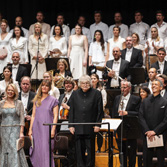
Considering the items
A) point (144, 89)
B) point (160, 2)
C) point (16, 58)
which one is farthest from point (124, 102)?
→ point (160, 2)

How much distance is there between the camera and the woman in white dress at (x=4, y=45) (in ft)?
35.5

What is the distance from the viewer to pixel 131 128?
23.1 ft

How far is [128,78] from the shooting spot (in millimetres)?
9406

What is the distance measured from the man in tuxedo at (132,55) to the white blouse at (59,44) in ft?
4.99

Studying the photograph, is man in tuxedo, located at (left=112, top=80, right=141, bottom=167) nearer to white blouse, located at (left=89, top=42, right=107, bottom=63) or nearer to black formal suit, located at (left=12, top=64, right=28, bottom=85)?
black formal suit, located at (left=12, top=64, right=28, bottom=85)

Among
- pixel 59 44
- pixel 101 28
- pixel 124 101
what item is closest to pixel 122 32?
pixel 101 28

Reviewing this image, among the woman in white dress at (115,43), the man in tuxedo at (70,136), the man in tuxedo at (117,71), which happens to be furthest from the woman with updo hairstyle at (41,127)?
the woman in white dress at (115,43)

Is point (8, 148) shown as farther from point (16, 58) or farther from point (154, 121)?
point (16, 58)

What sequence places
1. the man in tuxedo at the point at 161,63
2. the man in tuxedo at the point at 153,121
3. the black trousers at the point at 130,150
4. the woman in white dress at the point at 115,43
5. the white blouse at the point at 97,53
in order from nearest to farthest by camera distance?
the man in tuxedo at the point at 153,121, the black trousers at the point at 130,150, the man in tuxedo at the point at 161,63, the woman in white dress at the point at 115,43, the white blouse at the point at 97,53

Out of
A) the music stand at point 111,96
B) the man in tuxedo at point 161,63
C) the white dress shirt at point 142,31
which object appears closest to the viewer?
the music stand at point 111,96

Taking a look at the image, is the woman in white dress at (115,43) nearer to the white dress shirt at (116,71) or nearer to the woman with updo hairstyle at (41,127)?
the white dress shirt at (116,71)

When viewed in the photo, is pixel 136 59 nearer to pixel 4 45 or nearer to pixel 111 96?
pixel 111 96

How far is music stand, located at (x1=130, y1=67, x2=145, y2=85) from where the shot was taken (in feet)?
30.5

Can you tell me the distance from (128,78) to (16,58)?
234 cm
